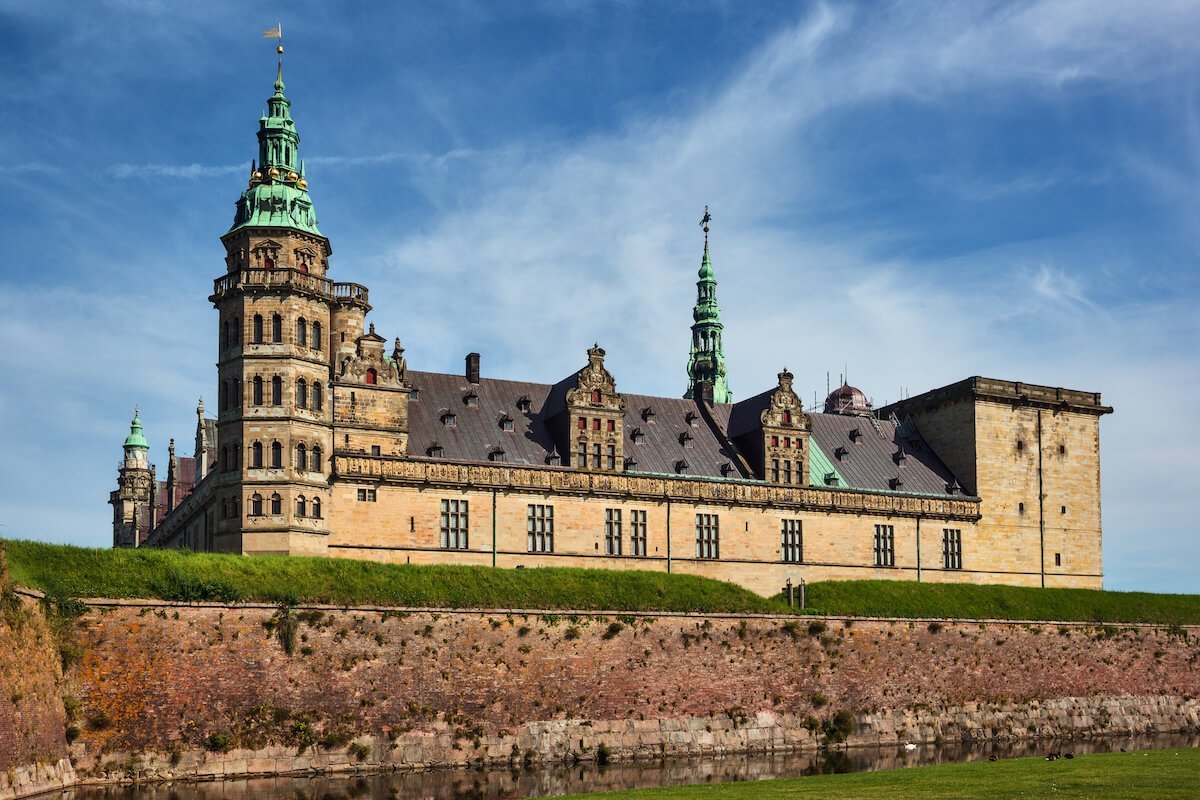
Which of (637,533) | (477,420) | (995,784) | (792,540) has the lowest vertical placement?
(995,784)

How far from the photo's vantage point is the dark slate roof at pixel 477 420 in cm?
6203

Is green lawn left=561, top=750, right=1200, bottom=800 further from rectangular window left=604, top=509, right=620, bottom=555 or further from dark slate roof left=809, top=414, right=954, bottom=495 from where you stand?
dark slate roof left=809, top=414, right=954, bottom=495

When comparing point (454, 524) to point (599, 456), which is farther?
point (599, 456)

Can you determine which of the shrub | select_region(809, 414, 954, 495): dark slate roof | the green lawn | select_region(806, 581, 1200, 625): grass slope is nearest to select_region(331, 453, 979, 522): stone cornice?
select_region(809, 414, 954, 495): dark slate roof

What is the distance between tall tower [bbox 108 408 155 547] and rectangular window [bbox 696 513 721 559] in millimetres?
48211

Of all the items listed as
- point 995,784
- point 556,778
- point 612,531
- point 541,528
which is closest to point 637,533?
point 612,531

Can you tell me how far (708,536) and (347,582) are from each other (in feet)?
71.5

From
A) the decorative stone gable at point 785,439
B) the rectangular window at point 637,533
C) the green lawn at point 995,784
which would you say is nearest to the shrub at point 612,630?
the rectangular window at point 637,533

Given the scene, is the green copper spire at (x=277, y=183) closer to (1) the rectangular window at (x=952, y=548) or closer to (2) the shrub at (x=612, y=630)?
(2) the shrub at (x=612, y=630)

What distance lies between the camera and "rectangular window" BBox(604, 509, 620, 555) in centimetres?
6369

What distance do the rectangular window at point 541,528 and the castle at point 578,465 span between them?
7 cm

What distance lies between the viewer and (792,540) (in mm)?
68125

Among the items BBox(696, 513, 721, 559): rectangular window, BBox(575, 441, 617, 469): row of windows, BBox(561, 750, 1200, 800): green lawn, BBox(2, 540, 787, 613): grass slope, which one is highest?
BBox(575, 441, 617, 469): row of windows

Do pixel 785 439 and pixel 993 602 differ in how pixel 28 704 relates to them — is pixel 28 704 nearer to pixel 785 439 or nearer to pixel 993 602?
pixel 785 439
